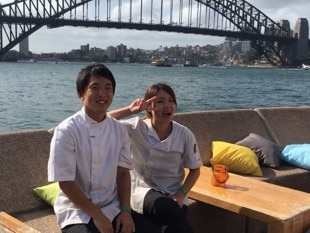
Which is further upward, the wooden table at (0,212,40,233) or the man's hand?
the wooden table at (0,212,40,233)

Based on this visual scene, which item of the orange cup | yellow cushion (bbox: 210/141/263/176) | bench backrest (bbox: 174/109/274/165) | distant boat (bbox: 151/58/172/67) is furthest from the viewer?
distant boat (bbox: 151/58/172/67)

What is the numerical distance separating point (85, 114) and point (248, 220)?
158 cm

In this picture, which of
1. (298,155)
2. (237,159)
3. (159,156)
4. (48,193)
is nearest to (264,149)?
(298,155)

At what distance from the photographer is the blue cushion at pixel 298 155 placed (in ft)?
11.5

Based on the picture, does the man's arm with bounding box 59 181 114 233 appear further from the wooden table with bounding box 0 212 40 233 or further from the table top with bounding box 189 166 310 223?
the table top with bounding box 189 166 310 223

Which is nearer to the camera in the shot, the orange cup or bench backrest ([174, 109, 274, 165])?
the orange cup

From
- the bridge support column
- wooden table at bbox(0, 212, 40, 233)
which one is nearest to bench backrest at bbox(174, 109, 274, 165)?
wooden table at bbox(0, 212, 40, 233)

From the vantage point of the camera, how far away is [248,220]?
308cm

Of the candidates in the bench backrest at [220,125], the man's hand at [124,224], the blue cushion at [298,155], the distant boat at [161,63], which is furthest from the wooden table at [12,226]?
the distant boat at [161,63]

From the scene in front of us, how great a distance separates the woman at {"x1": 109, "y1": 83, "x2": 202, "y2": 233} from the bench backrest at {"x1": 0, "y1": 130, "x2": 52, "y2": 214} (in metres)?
0.54

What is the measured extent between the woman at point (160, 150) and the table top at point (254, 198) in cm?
13

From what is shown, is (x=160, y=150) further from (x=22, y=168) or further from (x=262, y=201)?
(x=22, y=168)

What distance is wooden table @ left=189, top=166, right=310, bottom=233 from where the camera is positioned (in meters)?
1.98

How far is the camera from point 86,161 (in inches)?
73.9
